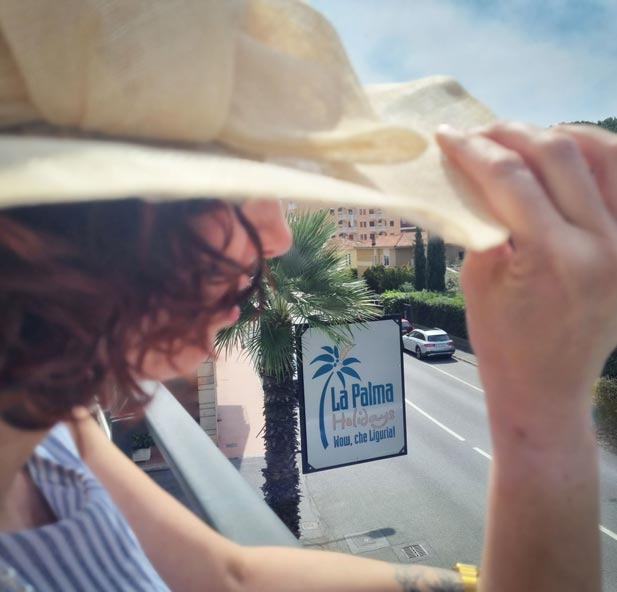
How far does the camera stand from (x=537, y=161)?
444 mm

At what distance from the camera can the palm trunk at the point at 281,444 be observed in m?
4.98

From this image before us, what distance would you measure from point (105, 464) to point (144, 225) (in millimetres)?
704

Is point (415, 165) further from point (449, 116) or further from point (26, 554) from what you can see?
point (26, 554)

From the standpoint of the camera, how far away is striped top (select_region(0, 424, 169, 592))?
1.79 feet

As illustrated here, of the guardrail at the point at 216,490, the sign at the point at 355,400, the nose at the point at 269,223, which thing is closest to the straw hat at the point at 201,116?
the nose at the point at 269,223

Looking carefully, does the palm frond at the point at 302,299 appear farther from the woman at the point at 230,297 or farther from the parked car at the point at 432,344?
the parked car at the point at 432,344

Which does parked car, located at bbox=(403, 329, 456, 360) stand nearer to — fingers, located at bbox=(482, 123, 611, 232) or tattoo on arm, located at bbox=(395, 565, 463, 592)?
tattoo on arm, located at bbox=(395, 565, 463, 592)

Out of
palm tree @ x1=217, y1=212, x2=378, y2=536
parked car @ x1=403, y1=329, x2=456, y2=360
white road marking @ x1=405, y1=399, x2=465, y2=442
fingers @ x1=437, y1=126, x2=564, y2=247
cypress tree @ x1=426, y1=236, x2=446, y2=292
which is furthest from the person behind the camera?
cypress tree @ x1=426, y1=236, x2=446, y2=292

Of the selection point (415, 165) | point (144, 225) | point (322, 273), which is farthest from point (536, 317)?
point (322, 273)

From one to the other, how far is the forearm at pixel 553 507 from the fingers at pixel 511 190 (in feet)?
0.58

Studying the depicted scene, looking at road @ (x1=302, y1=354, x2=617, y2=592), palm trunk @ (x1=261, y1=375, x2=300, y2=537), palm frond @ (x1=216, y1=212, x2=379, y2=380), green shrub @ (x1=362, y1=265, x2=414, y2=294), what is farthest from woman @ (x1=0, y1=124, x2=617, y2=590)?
green shrub @ (x1=362, y1=265, x2=414, y2=294)

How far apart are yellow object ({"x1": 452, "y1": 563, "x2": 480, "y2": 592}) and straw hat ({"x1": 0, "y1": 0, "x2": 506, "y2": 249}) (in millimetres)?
545

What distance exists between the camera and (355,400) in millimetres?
6891

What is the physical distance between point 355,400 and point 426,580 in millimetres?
6217
